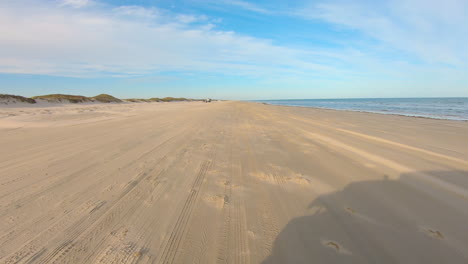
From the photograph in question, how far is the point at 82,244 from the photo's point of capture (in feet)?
6.54

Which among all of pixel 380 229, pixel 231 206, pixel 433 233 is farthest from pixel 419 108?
pixel 231 206

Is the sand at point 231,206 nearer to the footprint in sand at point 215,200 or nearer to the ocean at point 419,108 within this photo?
the footprint in sand at point 215,200

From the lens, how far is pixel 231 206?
8.94ft

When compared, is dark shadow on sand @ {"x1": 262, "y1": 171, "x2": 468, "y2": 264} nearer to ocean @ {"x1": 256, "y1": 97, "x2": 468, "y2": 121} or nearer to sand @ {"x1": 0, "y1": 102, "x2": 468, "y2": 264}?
sand @ {"x1": 0, "y1": 102, "x2": 468, "y2": 264}

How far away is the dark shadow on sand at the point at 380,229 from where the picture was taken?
1903 mm

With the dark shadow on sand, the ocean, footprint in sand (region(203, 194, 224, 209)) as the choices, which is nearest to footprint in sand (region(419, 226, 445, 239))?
the dark shadow on sand

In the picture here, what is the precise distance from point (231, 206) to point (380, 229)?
1.69m

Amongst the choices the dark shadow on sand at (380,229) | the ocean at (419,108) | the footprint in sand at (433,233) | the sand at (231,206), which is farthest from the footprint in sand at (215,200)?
the ocean at (419,108)

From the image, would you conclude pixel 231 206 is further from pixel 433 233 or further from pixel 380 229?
pixel 433 233

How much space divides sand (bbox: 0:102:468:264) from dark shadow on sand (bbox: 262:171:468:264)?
0.04 ft

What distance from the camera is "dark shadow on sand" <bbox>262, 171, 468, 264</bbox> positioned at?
190 centimetres

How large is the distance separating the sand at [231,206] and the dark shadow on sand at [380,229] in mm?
12

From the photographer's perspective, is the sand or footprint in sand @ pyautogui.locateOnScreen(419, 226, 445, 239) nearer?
the sand

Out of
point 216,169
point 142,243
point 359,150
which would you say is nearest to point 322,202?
point 216,169
